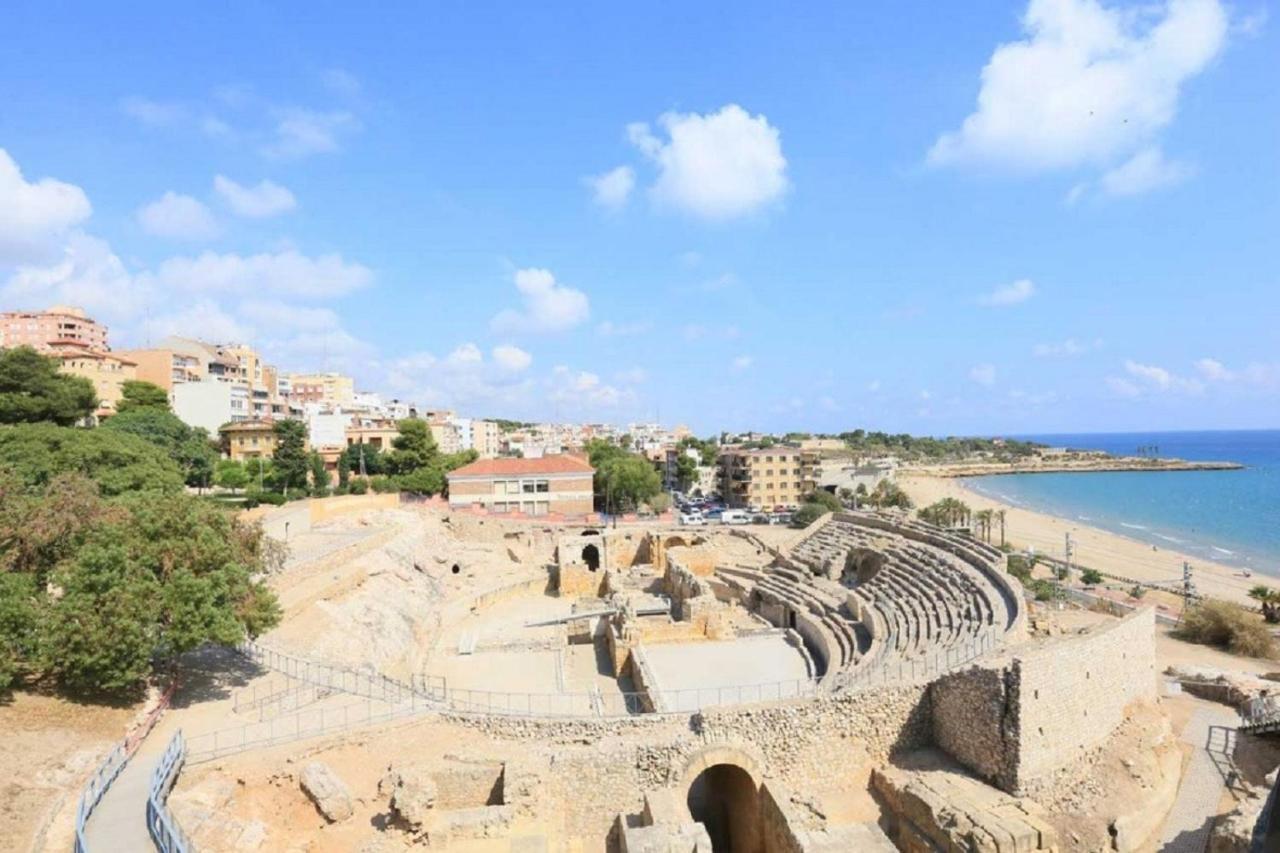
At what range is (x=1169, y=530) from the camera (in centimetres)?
6388

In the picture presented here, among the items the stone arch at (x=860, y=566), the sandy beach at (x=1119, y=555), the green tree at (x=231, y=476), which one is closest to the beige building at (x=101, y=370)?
the green tree at (x=231, y=476)

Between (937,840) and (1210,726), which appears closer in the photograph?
(937,840)

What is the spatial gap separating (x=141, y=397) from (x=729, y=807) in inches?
2267

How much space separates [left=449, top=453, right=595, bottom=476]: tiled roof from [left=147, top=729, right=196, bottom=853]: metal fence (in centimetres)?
3695

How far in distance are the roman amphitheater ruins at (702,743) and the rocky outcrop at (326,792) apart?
4cm

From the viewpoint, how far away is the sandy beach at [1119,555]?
4172 centimetres

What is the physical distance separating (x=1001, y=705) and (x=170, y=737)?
1706cm

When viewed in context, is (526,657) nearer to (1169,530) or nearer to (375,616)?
(375,616)

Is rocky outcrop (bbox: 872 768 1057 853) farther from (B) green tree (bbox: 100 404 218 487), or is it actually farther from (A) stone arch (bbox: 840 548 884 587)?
(B) green tree (bbox: 100 404 218 487)

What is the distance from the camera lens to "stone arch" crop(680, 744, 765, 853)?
47.3 feet

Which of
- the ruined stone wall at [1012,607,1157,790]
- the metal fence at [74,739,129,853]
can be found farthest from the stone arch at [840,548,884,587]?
the metal fence at [74,739,129,853]

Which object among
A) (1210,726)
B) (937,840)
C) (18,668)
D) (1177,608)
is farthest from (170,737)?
(1177,608)

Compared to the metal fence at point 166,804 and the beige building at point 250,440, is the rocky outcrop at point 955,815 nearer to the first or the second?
the metal fence at point 166,804

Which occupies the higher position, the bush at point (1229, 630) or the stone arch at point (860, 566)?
Result: the stone arch at point (860, 566)
